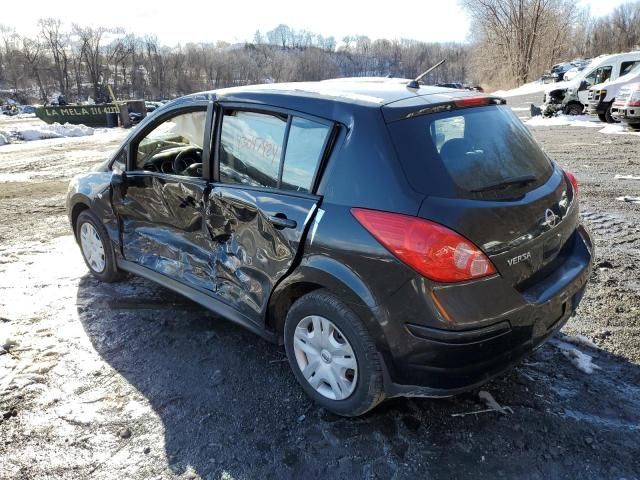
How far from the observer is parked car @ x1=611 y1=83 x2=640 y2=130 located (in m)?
13.2

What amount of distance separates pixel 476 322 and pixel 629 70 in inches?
732

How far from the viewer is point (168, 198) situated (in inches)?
140

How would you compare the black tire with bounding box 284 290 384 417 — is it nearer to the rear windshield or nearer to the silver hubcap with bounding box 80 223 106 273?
the rear windshield

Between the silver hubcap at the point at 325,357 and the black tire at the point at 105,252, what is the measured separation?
2.31m

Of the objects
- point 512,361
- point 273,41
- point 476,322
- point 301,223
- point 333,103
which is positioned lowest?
point 512,361

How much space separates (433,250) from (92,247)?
11.5ft

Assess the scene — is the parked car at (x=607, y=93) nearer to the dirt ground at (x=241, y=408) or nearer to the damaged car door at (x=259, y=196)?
the dirt ground at (x=241, y=408)

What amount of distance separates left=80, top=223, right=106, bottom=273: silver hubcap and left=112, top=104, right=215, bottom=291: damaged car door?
455 mm

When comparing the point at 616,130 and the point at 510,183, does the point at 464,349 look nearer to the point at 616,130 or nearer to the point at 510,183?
the point at 510,183

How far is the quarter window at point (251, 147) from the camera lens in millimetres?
2873

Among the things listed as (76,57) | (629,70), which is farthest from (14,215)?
(76,57)

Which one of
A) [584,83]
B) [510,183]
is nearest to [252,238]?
[510,183]

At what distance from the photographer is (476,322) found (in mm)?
2229

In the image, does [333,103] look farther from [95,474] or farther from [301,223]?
[95,474]
